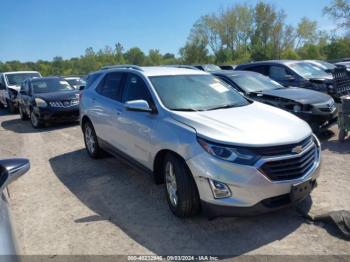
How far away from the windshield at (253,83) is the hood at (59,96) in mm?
5490

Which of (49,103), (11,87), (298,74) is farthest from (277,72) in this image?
(11,87)

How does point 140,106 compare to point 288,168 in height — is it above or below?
above

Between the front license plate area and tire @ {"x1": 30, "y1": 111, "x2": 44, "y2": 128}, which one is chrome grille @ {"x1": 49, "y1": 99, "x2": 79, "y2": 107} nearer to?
tire @ {"x1": 30, "y1": 111, "x2": 44, "y2": 128}

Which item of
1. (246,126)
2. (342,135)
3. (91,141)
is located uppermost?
(246,126)

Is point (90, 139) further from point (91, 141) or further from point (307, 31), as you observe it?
point (307, 31)

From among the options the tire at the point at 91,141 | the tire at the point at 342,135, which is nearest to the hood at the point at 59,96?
the tire at the point at 91,141

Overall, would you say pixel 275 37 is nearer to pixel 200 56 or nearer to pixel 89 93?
pixel 200 56

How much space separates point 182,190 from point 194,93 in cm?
158

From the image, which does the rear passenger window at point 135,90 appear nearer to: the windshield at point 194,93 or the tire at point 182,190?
the windshield at point 194,93

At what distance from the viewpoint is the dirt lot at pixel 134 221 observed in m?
3.45

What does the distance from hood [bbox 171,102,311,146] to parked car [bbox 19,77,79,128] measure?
7.60m

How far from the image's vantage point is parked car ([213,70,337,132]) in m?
6.86

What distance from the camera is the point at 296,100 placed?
6.99 metres

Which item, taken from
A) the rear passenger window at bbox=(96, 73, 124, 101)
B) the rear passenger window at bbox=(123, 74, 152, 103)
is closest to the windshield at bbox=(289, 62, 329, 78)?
the rear passenger window at bbox=(96, 73, 124, 101)
